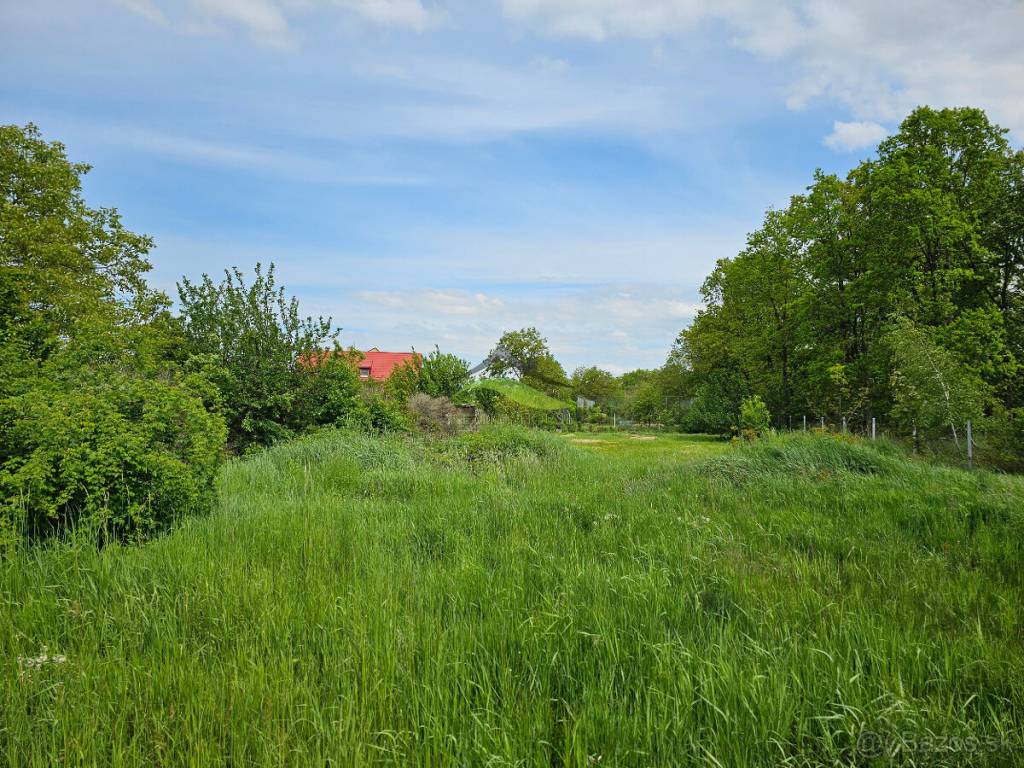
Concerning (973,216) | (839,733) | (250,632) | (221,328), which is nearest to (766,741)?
(839,733)

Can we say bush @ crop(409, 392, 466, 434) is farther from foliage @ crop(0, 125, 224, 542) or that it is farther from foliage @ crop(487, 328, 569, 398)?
foliage @ crop(487, 328, 569, 398)

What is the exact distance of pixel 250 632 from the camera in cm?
263

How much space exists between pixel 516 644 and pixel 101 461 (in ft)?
13.2

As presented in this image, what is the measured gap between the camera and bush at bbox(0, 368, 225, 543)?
12.9ft

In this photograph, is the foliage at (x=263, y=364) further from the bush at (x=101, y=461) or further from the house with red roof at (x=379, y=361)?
the house with red roof at (x=379, y=361)

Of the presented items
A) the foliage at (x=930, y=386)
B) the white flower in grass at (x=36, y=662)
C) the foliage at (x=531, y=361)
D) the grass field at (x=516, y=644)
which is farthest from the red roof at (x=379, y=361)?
the white flower in grass at (x=36, y=662)

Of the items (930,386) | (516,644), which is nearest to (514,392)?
(930,386)

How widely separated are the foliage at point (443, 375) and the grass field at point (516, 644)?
47.6ft

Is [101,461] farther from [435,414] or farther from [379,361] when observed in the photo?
[379,361]

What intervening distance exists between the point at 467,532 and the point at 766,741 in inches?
130

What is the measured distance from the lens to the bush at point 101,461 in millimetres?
3928

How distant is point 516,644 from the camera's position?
257 centimetres

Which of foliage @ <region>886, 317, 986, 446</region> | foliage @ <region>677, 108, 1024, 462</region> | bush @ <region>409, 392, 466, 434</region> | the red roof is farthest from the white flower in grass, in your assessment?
the red roof

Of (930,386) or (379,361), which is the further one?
(379,361)
